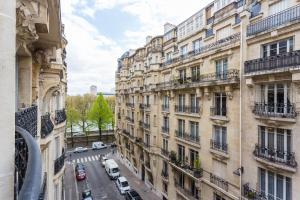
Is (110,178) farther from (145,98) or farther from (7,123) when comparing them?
(7,123)

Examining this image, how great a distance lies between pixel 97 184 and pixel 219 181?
21.3 m

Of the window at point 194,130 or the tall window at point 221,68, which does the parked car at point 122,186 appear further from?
the tall window at point 221,68

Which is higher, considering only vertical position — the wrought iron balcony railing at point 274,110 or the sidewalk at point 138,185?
the wrought iron balcony railing at point 274,110

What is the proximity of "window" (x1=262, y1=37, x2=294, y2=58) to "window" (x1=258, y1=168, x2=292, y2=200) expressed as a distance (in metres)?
7.22

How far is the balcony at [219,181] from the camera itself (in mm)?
16531

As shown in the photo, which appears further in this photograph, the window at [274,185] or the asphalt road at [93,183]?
the asphalt road at [93,183]

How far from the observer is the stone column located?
3.08 meters

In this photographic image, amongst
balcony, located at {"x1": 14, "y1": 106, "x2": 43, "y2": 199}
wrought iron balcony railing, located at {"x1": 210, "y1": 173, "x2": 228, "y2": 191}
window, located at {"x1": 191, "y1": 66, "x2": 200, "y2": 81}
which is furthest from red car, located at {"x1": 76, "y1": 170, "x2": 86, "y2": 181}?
balcony, located at {"x1": 14, "y1": 106, "x2": 43, "y2": 199}

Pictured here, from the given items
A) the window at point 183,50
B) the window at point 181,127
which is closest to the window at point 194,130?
the window at point 181,127

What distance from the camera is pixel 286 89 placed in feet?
40.2

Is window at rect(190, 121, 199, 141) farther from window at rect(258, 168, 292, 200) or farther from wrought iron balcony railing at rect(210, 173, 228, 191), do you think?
window at rect(258, 168, 292, 200)

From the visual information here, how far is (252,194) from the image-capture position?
1389cm

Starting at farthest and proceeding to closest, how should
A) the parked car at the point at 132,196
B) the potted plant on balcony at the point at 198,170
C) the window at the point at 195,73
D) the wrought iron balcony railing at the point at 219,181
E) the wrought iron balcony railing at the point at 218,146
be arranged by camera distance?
the parked car at the point at 132,196, the window at the point at 195,73, the potted plant on balcony at the point at 198,170, the wrought iron balcony railing at the point at 218,146, the wrought iron balcony railing at the point at 219,181

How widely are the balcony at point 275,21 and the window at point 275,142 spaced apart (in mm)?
6055
